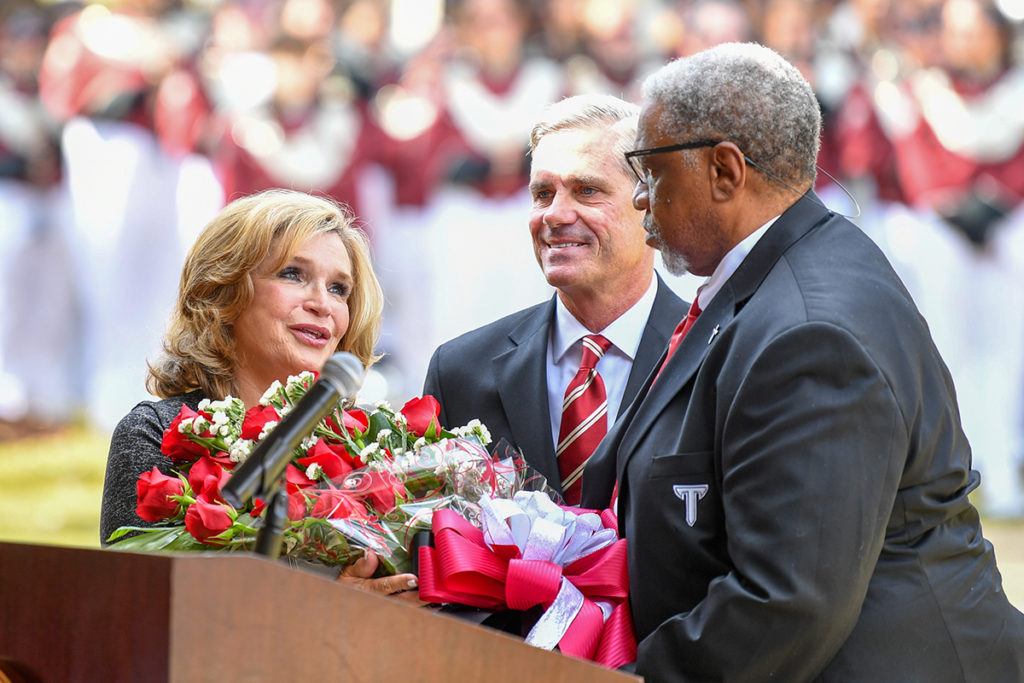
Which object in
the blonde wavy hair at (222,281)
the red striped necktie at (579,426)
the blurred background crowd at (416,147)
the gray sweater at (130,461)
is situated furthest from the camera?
the blurred background crowd at (416,147)

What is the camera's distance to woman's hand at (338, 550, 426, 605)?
2.15 m

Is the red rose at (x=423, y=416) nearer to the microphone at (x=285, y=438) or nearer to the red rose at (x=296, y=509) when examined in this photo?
the red rose at (x=296, y=509)

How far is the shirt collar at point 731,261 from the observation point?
86.1 inches

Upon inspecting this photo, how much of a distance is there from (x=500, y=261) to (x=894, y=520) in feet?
22.0

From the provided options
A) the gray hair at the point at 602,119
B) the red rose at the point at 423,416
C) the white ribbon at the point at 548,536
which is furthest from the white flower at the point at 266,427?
the gray hair at the point at 602,119

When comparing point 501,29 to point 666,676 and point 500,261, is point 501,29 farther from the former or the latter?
point 666,676

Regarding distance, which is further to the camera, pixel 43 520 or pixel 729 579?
pixel 43 520

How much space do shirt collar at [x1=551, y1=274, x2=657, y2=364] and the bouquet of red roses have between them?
0.81m

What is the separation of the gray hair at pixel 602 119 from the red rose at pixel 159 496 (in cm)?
155

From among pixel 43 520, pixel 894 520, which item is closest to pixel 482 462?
pixel 894 520

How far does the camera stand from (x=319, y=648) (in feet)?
4.72

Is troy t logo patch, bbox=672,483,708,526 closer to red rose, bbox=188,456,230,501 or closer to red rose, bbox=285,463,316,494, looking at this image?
red rose, bbox=285,463,316,494

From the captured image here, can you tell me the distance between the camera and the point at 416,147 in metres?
8.99

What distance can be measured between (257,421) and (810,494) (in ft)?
3.61
